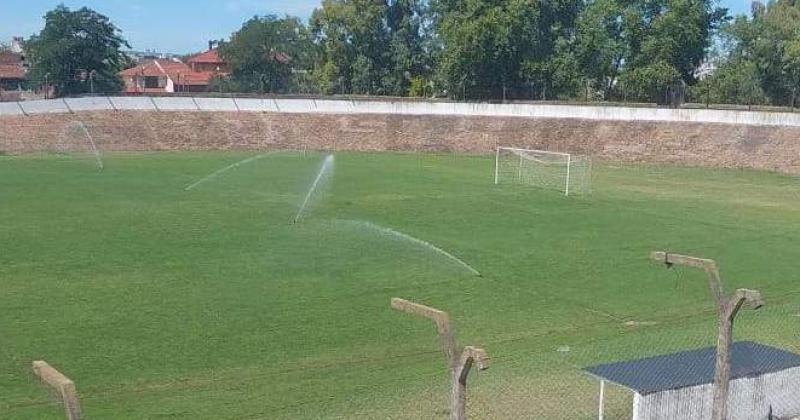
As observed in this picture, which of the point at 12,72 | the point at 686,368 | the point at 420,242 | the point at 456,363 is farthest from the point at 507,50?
the point at 456,363

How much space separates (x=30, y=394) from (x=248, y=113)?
49294 millimetres

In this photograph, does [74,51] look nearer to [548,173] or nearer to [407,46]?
[407,46]

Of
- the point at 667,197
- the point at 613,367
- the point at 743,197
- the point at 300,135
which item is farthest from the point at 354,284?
the point at 300,135

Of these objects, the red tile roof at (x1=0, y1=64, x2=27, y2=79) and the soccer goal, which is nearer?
the soccer goal

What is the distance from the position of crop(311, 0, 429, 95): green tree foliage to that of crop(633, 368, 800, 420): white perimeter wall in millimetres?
71458

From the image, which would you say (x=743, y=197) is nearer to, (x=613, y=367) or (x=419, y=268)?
(x=419, y=268)

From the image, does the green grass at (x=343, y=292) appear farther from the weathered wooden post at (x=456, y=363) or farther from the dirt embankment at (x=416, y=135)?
the dirt embankment at (x=416, y=135)

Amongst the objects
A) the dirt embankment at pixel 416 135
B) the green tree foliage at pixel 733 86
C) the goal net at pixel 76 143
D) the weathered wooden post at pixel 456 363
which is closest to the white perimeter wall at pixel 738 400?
the weathered wooden post at pixel 456 363

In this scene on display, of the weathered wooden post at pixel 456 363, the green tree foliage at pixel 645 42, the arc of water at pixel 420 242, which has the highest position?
the green tree foliage at pixel 645 42

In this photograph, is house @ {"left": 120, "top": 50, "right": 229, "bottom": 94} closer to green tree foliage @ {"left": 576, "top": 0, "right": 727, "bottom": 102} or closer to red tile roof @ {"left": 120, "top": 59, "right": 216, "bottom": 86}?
red tile roof @ {"left": 120, "top": 59, "right": 216, "bottom": 86}

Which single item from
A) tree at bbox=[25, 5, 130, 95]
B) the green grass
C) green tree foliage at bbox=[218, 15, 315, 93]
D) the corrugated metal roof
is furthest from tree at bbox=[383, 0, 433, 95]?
the corrugated metal roof

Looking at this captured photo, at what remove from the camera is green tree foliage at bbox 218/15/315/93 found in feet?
300

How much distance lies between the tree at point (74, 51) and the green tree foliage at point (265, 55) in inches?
562

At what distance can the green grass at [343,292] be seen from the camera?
42.5ft
